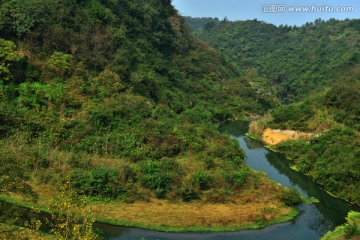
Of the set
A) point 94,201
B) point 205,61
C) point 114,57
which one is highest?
point 205,61

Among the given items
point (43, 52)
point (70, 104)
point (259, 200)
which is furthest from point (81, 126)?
point (259, 200)

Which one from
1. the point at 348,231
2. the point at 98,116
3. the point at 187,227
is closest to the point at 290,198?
the point at 348,231

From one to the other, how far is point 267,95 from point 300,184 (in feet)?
161

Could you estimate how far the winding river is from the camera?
26.7 metres

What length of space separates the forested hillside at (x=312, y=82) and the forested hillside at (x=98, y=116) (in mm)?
8808

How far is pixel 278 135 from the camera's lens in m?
56.8

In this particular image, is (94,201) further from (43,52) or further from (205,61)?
(205,61)

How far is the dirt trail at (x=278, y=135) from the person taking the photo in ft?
176

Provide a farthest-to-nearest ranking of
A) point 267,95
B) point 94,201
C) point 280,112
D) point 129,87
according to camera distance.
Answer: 1. point 267,95
2. point 280,112
3. point 129,87
4. point 94,201

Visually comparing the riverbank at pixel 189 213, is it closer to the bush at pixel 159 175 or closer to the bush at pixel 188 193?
the bush at pixel 188 193

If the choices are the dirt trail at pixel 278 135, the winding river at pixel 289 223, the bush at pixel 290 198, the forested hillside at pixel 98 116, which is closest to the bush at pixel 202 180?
the forested hillside at pixel 98 116

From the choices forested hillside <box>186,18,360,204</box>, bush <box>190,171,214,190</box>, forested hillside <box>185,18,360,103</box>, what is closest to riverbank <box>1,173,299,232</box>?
bush <box>190,171,214,190</box>

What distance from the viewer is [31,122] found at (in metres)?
35.6

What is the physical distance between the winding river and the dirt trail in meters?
5.44
